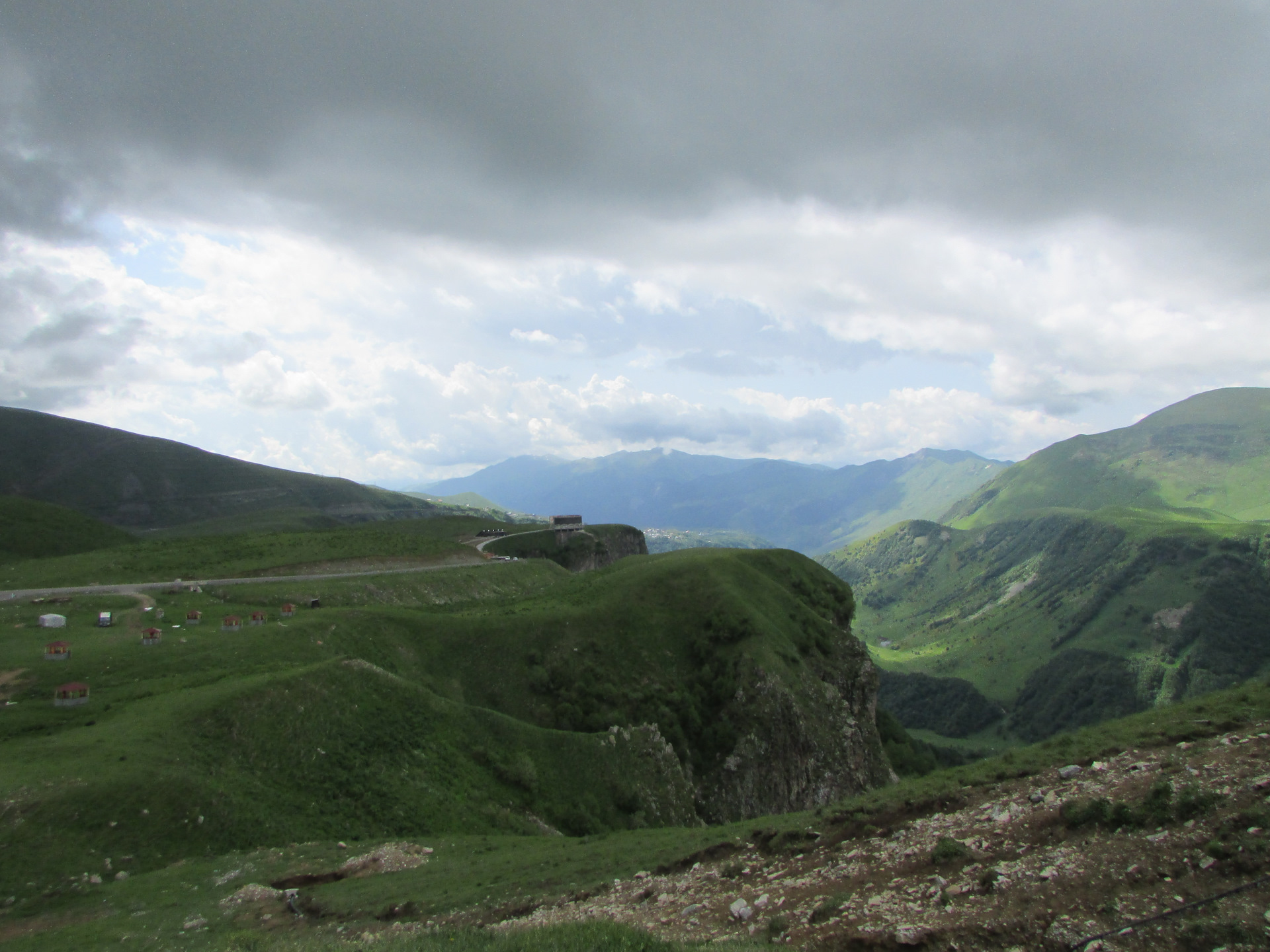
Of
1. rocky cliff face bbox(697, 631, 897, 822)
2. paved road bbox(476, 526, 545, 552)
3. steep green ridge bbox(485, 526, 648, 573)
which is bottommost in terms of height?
rocky cliff face bbox(697, 631, 897, 822)

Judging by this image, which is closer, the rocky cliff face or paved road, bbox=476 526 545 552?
the rocky cliff face

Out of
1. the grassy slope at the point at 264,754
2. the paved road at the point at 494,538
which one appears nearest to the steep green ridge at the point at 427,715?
the grassy slope at the point at 264,754

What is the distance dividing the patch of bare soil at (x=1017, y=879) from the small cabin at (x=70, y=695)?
34.9 metres

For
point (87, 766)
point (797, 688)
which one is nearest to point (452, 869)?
point (87, 766)

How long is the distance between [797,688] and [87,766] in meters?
59.4

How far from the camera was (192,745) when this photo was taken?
3412 centimetres

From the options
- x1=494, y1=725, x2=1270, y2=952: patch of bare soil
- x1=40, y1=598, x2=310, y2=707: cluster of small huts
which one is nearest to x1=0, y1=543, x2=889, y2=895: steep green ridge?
x1=40, y1=598, x2=310, y2=707: cluster of small huts

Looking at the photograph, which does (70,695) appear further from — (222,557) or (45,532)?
(45,532)

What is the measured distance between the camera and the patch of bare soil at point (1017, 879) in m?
12.2

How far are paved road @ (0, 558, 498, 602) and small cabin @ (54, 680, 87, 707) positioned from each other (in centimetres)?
3135

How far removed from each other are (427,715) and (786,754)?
38.2 m

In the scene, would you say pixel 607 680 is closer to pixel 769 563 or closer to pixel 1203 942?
pixel 769 563

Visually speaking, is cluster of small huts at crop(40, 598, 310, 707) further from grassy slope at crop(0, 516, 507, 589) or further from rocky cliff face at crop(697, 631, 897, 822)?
rocky cliff face at crop(697, 631, 897, 822)

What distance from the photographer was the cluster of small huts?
3744 cm
